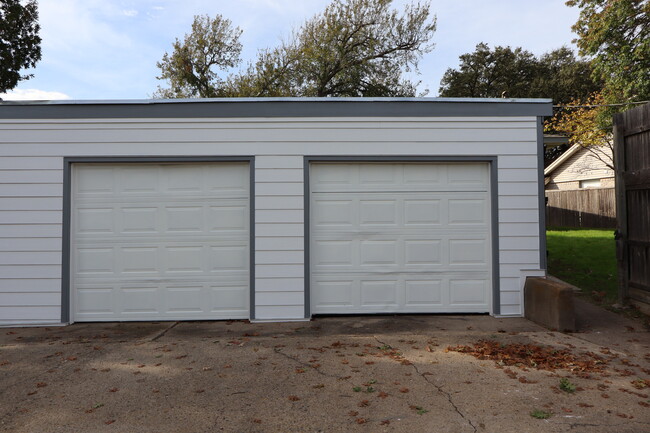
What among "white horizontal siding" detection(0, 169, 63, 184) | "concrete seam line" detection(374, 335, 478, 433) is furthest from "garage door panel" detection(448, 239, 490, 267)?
"white horizontal siding" detection(0, 169, 63, 184)

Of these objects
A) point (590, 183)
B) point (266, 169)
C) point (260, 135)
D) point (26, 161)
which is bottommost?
point (266, 169)

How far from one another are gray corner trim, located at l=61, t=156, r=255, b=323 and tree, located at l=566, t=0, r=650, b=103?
14.8m

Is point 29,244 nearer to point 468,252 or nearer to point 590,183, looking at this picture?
point 468,252

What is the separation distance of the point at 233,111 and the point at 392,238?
2957 millimetres

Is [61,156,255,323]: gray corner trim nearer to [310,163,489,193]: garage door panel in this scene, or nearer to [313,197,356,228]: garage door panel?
[313,197,356,228]: garage door panel

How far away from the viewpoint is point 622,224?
7.41 meters

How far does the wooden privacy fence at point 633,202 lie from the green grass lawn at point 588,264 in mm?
667

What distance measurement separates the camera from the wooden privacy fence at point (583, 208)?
1908 cm

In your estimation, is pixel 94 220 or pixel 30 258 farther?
pixel 94 220

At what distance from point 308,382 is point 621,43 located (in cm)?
1760


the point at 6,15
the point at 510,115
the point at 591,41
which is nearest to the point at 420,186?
the point at 510,115

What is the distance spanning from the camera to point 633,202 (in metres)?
7.26

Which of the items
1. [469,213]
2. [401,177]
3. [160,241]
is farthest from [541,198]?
[160,241]

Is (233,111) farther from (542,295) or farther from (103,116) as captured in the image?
(542,295)
